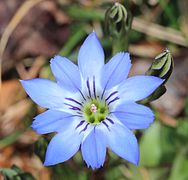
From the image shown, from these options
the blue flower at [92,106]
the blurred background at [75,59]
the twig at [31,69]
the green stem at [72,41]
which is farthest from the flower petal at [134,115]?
the twig at [31,69]

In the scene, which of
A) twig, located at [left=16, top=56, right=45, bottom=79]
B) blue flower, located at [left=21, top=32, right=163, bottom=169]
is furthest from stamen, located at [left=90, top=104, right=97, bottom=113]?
twig, located at [left=16, top=56, right=45, bottom=79]

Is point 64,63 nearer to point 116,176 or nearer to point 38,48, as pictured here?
point 116,176

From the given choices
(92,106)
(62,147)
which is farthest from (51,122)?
(92,106)

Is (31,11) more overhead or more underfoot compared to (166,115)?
more overhead

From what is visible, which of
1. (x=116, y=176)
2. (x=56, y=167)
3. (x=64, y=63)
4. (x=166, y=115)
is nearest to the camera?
(x=64, y=63)

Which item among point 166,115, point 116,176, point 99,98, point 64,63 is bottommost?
point 116,176

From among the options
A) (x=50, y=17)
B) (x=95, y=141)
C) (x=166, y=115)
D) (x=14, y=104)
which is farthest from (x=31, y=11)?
(x=95, y=141)

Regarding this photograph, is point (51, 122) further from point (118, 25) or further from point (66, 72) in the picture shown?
point (118, 25)
